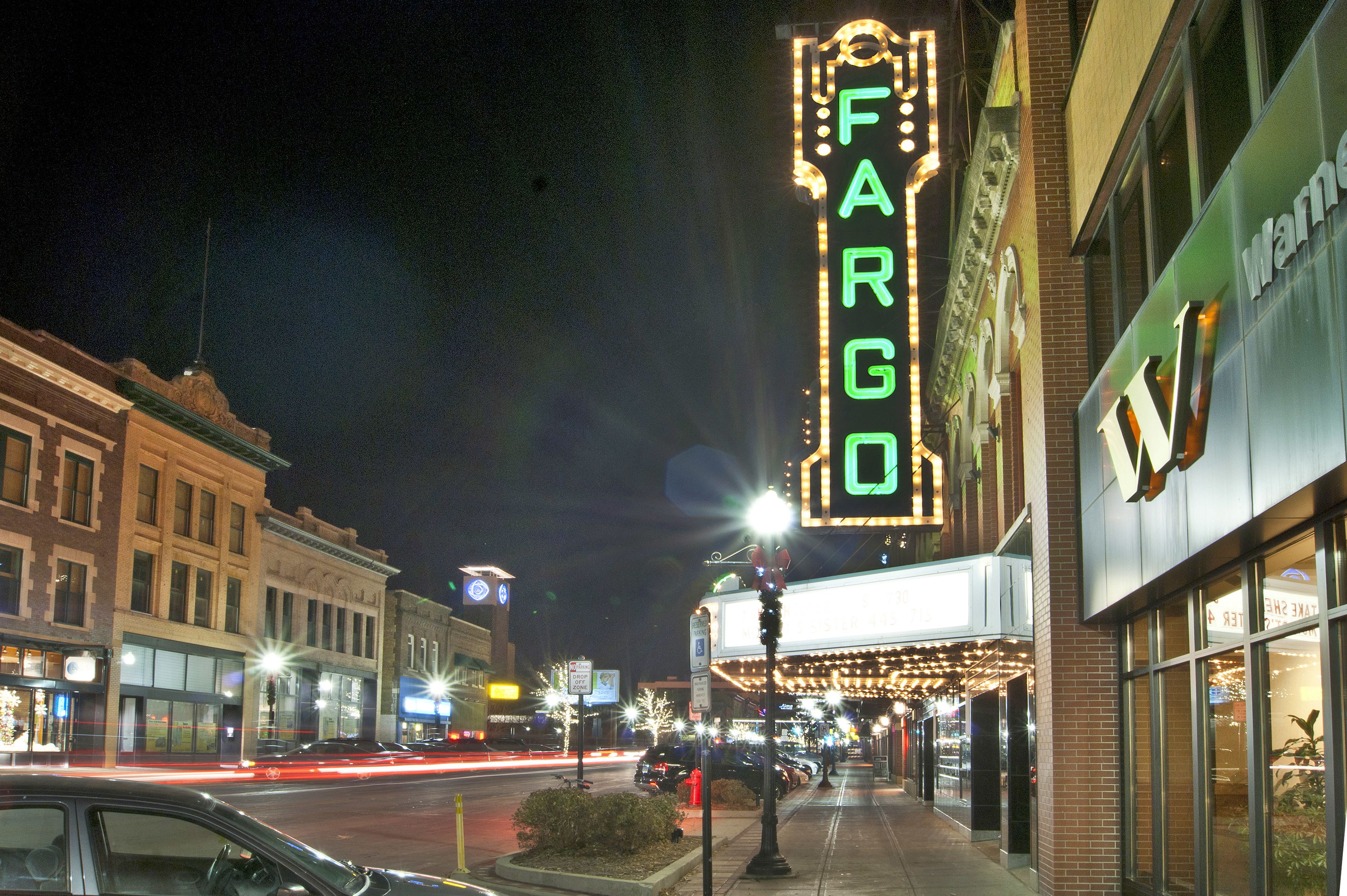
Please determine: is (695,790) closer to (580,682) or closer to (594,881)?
(580,682)

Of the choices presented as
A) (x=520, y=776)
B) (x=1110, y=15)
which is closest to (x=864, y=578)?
(x=1110, y=15)

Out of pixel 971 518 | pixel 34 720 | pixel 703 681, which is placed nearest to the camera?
pixel 703 681

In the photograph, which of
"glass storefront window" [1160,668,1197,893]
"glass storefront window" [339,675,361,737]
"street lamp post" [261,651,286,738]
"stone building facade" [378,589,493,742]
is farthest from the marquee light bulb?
Answer: "stone building facade" [378,589,493,742]

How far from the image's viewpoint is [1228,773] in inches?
388

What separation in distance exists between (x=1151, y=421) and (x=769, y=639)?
8.10m

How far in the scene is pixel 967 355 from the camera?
2283 centimetres

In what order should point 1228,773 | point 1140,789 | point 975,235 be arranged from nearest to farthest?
point 1228,773
point 1140,789
point 975,235

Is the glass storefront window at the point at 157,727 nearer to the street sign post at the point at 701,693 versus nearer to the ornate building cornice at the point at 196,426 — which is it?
the ornate building cornice at the point at 196,426

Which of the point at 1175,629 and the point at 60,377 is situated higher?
the point at 60,377

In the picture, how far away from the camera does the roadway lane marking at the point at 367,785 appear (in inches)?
1190

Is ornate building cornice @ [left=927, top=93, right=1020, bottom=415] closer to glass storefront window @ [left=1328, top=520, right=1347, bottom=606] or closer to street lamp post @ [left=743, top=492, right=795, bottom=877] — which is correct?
street lamp post @ [left=743, top=492, right=795, bottom=877]

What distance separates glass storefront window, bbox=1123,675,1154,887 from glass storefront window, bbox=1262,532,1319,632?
374cm

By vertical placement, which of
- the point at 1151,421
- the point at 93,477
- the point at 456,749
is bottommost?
the point at 456,749

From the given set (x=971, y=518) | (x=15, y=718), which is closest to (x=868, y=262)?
(x=971, y=518)
